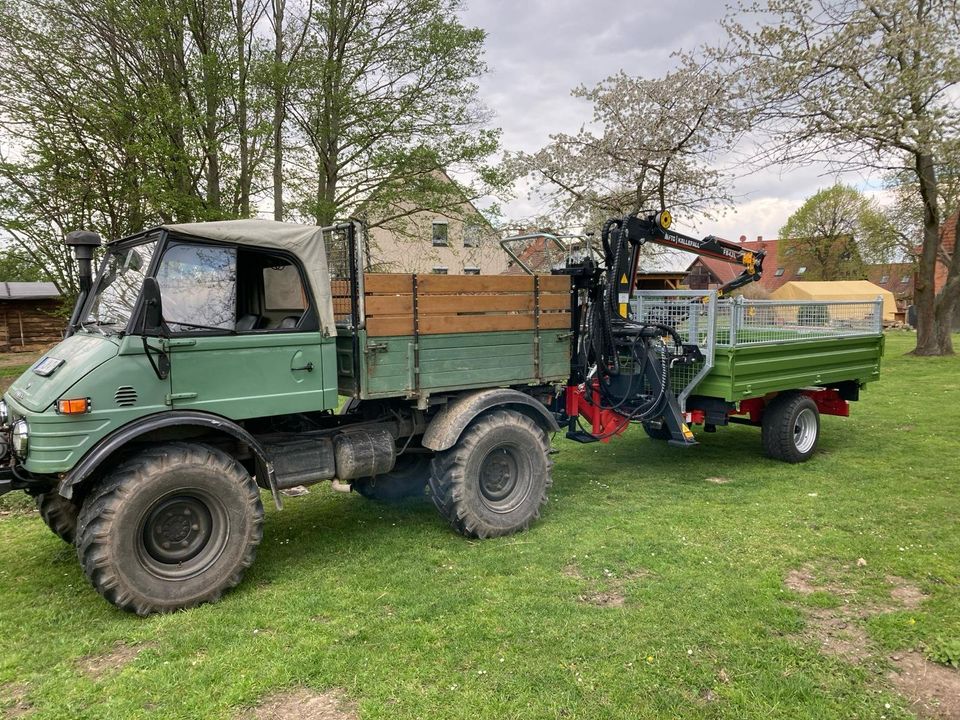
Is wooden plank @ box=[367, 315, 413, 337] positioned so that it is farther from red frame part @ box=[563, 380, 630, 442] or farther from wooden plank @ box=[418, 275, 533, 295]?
red frame part @ box=[563, 380, 630, 442]

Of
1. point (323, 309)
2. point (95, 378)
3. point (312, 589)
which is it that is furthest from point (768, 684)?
Result: point (95, 378)

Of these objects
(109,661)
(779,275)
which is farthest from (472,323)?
(779,275)

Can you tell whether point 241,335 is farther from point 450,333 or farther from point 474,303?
point 474,303

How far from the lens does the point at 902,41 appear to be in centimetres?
1477

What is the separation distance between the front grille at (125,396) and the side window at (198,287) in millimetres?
442

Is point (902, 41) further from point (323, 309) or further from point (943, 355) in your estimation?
point (323, 309)

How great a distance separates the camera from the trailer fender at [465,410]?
199 inches

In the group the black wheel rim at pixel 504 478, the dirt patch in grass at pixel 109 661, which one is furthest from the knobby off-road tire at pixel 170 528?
the black wheel rim at pixel 504 478

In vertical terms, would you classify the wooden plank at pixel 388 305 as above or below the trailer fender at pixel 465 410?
above

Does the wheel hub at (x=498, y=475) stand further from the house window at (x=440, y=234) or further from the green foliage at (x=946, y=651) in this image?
the house window at (x=440, y=234)

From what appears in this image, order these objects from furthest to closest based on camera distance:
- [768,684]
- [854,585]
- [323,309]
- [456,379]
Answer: [456,379]
[323,309]
[854,585]
[768,684]

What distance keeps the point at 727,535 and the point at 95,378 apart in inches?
181

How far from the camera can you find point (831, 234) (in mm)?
47875

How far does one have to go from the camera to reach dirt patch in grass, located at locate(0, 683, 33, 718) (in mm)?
3059
